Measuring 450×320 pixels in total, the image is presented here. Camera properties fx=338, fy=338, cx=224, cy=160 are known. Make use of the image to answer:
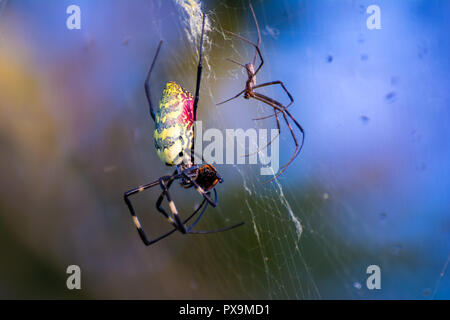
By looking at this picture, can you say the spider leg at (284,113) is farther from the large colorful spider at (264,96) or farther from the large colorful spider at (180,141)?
the large colorful spider at (180,141)

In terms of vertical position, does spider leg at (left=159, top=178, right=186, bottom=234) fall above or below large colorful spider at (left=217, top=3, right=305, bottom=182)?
below

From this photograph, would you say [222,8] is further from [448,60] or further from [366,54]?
[448,60]

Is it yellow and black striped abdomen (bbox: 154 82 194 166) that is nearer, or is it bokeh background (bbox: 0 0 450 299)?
yellow and black striped abdomen (bbox: 154 82 194 166)

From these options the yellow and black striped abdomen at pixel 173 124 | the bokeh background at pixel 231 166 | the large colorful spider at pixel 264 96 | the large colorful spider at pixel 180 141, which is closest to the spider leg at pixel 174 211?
the large colorful spider at pixel 180 141

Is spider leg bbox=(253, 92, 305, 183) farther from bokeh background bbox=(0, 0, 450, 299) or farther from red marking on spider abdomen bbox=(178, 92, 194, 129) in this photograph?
red marking on spider abdomen bbox=(178, 92, 194, 129)

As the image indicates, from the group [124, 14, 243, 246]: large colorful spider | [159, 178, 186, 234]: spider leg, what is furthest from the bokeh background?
[159, 178, 186, 234]: spider leg

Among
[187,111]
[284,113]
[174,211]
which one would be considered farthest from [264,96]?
[174,211]
